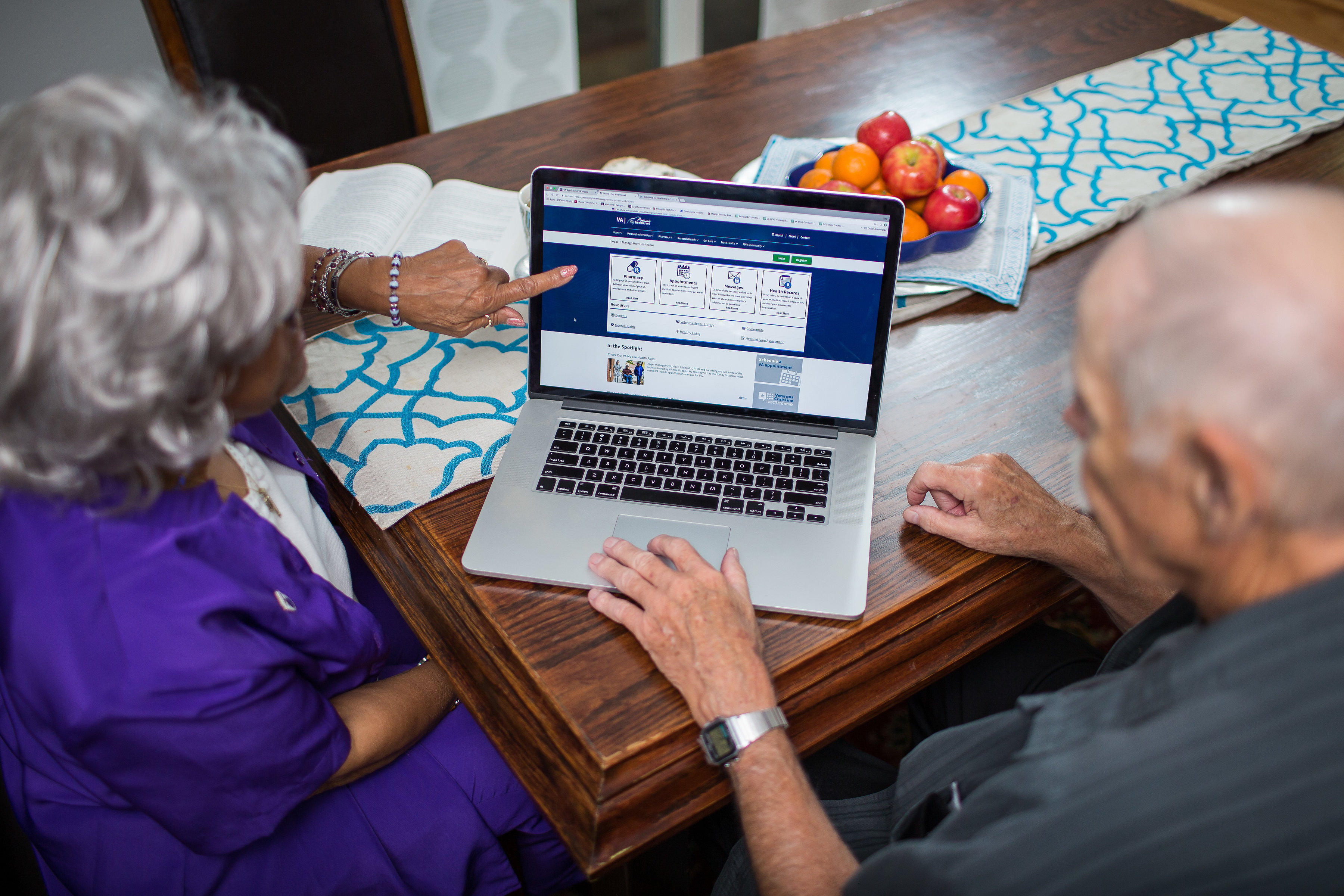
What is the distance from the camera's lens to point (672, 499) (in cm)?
96

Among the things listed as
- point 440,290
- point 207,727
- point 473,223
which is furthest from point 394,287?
point 207,727

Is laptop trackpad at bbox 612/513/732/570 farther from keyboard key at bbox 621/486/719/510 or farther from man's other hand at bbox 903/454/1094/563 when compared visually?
man's other hand at bbox 903/454/1094/563

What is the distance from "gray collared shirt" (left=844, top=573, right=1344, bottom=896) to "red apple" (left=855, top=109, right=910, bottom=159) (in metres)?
0.94

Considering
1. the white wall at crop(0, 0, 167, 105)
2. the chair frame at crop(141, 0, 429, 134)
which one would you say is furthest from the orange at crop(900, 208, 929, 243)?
the white wall at crop(0, 0, 167, 105)

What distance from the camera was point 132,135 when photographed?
0.61 meters

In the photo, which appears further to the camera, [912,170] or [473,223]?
[473,223]

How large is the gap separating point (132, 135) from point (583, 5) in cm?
308

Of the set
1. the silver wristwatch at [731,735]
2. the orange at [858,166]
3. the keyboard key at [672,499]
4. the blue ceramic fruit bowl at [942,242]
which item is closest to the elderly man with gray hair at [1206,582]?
the silver wristwatch at [731,735]

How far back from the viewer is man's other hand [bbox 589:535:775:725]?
2.58 ft

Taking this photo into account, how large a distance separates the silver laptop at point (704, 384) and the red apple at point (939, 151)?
0.46m

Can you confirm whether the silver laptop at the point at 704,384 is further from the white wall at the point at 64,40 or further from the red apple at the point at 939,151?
the white wall at the point at 64,40

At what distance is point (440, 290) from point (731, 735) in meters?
0.69

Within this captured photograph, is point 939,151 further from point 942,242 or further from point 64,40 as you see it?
point 64,40

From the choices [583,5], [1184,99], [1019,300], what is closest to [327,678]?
[1019,300]
